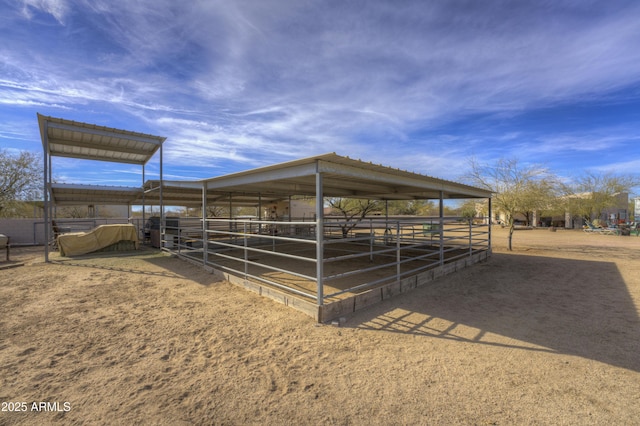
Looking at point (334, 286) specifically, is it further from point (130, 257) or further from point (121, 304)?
point (130, 257)

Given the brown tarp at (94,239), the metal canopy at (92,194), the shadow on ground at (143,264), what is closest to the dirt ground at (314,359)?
the shadow on ground at (143,264)

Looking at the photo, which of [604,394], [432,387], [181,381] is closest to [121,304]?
[181,381]

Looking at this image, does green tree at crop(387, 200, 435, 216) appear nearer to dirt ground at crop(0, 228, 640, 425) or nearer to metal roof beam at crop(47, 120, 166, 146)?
metal roof beam at crop(47, 120, 166, 146)

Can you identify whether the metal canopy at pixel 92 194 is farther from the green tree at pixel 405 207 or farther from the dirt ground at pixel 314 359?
the green tree at pixel 405 207

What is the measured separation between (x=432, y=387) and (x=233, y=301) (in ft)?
11.3

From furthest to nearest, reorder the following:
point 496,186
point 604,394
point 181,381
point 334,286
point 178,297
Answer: point 496,186 → point 334,286 → point 178,297 → point 181,381 → point 604,394

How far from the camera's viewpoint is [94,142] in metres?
10.5

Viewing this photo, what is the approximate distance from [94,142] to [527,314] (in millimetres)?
13713

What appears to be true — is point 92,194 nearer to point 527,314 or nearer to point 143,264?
point 143,264

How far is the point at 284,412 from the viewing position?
226 centimetres

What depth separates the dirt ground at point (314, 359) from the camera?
7.42ft

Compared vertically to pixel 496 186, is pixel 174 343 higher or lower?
lower

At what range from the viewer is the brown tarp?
9750mm

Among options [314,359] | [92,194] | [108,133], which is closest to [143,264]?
[108,133]
